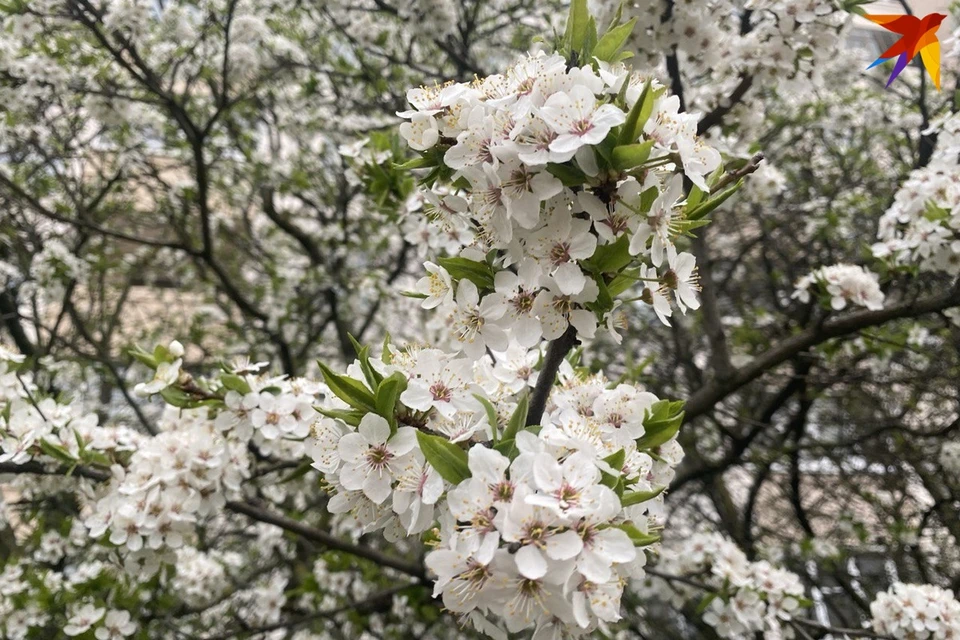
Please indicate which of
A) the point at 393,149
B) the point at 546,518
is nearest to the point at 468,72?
the point at 393,149

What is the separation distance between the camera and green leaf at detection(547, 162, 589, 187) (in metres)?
1.26

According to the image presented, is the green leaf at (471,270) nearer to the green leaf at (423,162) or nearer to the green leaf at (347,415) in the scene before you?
the green leaf at (423,162)

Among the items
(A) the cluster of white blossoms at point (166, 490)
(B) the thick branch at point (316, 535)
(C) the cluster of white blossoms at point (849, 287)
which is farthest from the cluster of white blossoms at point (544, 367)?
(C) the cluster of white blossoms at point (849, 287)

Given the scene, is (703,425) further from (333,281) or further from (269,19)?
(269,19)

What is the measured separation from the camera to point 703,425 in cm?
595

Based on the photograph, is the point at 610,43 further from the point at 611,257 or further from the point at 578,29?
the point at 611,257

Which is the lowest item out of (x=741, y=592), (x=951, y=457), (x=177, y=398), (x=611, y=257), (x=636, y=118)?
(x=951, y=457)

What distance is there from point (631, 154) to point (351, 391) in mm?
793

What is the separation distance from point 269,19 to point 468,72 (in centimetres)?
230

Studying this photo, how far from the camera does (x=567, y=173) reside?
1265 mm

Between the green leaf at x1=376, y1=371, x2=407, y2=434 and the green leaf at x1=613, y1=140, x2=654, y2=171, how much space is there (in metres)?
0.65

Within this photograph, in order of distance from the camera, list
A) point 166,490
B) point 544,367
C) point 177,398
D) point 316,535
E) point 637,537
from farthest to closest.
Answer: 1. point 316,535
2. point 166,490
3. point 177,398
4. point 544,367
5. point 637,537

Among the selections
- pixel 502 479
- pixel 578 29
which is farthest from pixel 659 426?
pixel 578 29

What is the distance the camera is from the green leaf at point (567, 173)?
49.7 inches
